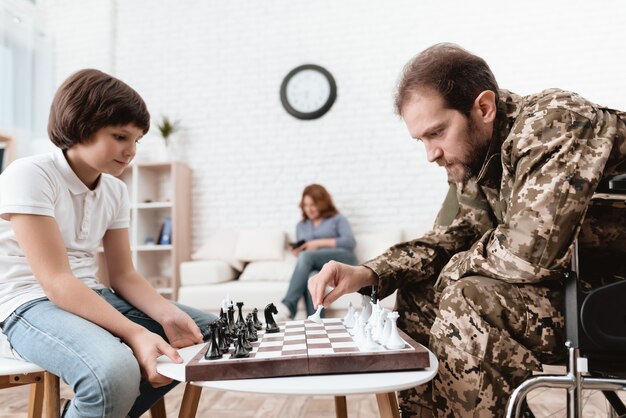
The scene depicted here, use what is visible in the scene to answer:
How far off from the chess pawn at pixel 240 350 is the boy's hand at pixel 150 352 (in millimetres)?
121

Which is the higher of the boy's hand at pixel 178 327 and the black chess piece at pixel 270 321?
the black chess piece at pixel 270 321

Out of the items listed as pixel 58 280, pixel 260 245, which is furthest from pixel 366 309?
pixel 260 245

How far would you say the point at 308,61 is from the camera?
435 centimetres

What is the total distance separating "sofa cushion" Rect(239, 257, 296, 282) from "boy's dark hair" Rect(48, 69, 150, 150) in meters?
2.54

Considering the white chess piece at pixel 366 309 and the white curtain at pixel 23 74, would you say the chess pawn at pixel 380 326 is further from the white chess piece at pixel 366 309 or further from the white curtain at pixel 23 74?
the white curtain at pixel 23 74

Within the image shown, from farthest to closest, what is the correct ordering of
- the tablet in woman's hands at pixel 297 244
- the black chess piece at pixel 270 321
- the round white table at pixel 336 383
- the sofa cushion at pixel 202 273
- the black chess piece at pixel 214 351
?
the tablet in woman's hands at pixel 297 244
the sofa cushion at pixel 202 273
the black chess piece at pixel 270 321
the black chess piece at pixel 214 351
the round white table at pixel 336 383

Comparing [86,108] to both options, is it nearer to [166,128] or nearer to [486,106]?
[486,106]

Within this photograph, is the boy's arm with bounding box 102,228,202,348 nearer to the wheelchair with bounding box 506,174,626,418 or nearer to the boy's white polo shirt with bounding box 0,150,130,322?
the boy's white polo shirt with bounding box 0,150,130,322

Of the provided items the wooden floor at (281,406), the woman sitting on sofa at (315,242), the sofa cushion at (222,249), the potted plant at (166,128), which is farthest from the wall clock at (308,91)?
the wooden floor at (281,406)

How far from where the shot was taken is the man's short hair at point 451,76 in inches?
44.7

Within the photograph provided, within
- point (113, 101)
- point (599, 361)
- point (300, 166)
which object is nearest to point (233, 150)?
point (300, 166)

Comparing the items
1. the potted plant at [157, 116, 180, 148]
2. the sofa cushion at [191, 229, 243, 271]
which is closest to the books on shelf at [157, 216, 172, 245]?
the sofa cushion at [191, 229, 243, 271]


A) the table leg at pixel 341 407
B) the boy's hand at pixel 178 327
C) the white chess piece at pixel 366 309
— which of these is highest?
the white chess piece at pixel 366 309

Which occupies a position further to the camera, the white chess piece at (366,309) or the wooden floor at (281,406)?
the wooden floor at (281,406)
